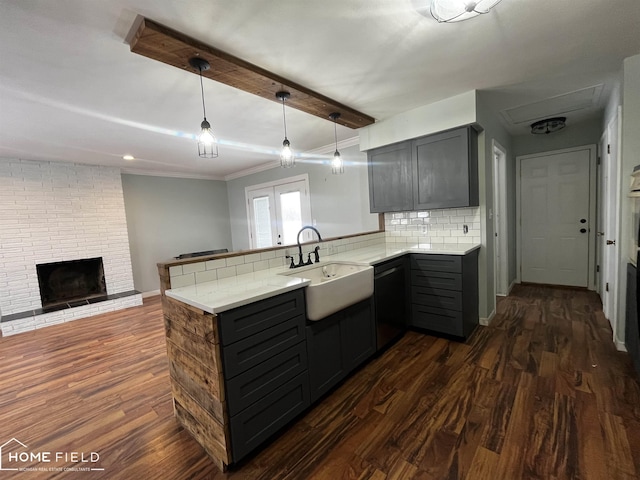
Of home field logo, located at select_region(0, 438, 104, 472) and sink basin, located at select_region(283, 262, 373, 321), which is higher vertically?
sink basin, located at select_region(283, 262, 373, 321)

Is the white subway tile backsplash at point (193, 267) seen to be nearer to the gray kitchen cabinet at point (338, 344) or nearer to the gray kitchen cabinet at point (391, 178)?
the gray kitchen cabinet at point (338, 344)

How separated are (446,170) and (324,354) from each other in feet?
6.92

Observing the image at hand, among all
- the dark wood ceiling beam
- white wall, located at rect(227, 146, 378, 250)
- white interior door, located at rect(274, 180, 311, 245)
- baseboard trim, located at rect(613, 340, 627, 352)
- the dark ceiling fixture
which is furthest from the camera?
white interior door, located at rect(274, 180, 311, 245)

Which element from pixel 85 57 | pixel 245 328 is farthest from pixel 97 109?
pixel 245 328

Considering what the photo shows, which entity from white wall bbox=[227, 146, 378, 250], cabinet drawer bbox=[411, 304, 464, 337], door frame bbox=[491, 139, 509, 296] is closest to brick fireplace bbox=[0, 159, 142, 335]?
white wall bbox=[227, 146, 378, 250]

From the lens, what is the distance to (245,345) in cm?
137

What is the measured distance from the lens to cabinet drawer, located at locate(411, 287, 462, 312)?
2.52 metres

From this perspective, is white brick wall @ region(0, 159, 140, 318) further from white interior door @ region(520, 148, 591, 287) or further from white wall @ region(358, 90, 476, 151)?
white interior door @ region(520, 148, 591, 287)

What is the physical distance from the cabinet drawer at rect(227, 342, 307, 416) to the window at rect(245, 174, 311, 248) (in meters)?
3.46

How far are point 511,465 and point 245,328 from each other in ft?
4.78

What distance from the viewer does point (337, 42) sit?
1720 mm

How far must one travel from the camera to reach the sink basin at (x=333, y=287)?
65.9 inches

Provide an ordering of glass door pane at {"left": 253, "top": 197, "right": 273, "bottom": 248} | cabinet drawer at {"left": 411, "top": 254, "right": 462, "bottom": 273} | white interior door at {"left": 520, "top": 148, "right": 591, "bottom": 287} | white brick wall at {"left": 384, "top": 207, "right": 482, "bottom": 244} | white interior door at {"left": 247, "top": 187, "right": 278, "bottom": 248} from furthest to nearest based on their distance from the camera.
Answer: glass door pane at {"left": 253, "top": 197, "right": 273, "bottom": 248}
white interior door at {"left": 247, "top": 187, "right": 278, "bottom": 248}
white interior door at {"left": 520, "top": 148, "right": 591, "bottom": 287}
white brick wall at {"left": 384, "top": 207, "right": 482, "bottom": 244}
cabinet drawer at {"left": 411, "top": 254, "right": 462, "bottom": 273}

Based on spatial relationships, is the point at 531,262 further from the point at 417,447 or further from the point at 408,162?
the point at 417,447
